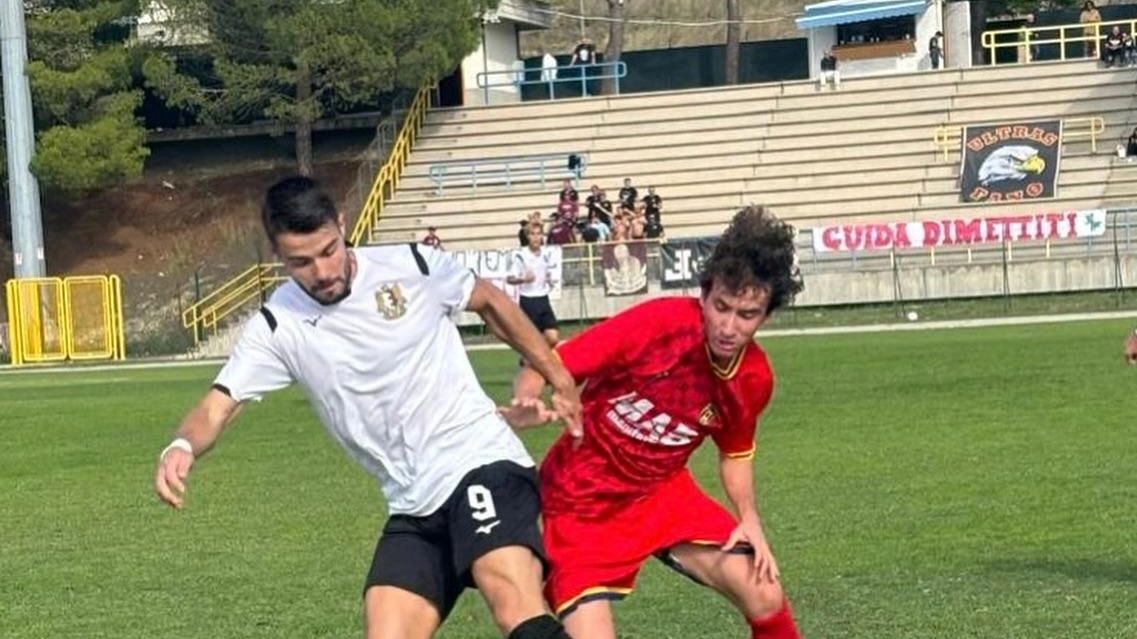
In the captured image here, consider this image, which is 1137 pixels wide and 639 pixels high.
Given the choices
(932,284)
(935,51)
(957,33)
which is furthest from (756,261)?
(957,33)

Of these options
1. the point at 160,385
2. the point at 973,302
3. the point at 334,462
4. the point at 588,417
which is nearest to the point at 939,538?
the point at 588,417

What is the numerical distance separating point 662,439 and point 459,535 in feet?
2.84

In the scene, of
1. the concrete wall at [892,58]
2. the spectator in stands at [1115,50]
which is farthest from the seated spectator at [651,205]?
the concrete wall at [892,58]

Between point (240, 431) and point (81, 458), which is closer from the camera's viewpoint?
point (81, 458)

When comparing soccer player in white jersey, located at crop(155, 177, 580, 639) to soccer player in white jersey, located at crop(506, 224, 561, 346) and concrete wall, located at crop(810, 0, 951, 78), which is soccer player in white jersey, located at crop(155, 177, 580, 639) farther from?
concrete wall, located at crop(810, 0, 951, 78)

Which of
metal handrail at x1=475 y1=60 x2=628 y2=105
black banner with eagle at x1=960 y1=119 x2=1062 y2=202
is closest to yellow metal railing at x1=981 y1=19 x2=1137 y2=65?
black banner with eagle at x1=960 y1=119 x2=1062 y2=202

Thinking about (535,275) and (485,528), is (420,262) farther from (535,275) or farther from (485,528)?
(535,275)

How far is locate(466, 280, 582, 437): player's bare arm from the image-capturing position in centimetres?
668

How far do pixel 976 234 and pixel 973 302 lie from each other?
50.2 inches

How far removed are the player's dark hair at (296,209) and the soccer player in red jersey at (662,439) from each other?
944 mm

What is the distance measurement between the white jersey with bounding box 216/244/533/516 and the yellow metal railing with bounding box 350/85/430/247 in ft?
128

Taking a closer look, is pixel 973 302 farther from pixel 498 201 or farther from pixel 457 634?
pixel 457 634

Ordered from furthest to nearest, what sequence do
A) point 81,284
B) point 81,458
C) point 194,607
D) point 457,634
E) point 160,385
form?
point 81,284
point 160,385
point 81,458
point 194,607
point 457,634

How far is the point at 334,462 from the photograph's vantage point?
57.9ft
